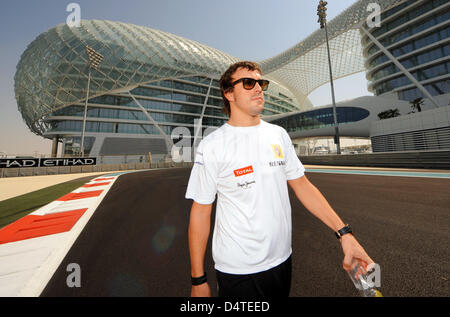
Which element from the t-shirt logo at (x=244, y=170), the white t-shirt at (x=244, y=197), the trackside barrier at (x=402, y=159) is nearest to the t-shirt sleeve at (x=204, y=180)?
the white t-shirt at (x=244, y=197)

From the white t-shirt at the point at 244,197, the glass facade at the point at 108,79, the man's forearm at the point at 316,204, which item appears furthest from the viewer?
the glass facade at the point at 108,79

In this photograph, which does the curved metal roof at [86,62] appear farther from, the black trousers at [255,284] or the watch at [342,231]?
the watch at [342,231]

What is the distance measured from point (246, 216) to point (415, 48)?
157 ft

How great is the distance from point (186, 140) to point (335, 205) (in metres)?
43.9

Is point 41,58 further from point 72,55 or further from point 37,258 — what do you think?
point 37,258

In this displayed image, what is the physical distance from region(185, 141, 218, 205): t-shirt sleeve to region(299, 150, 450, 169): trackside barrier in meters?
14.6

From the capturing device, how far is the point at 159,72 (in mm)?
39625

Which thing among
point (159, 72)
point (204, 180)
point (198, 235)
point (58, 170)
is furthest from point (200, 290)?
point (159, 72)

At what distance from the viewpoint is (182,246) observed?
267 cm

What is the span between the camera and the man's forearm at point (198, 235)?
0.95 m

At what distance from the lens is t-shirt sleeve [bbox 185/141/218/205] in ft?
3.42

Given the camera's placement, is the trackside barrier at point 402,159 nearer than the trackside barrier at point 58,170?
Yes

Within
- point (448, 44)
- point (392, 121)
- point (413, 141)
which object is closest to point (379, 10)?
point (448, 44)

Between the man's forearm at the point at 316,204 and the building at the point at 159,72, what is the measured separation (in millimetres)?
38498
